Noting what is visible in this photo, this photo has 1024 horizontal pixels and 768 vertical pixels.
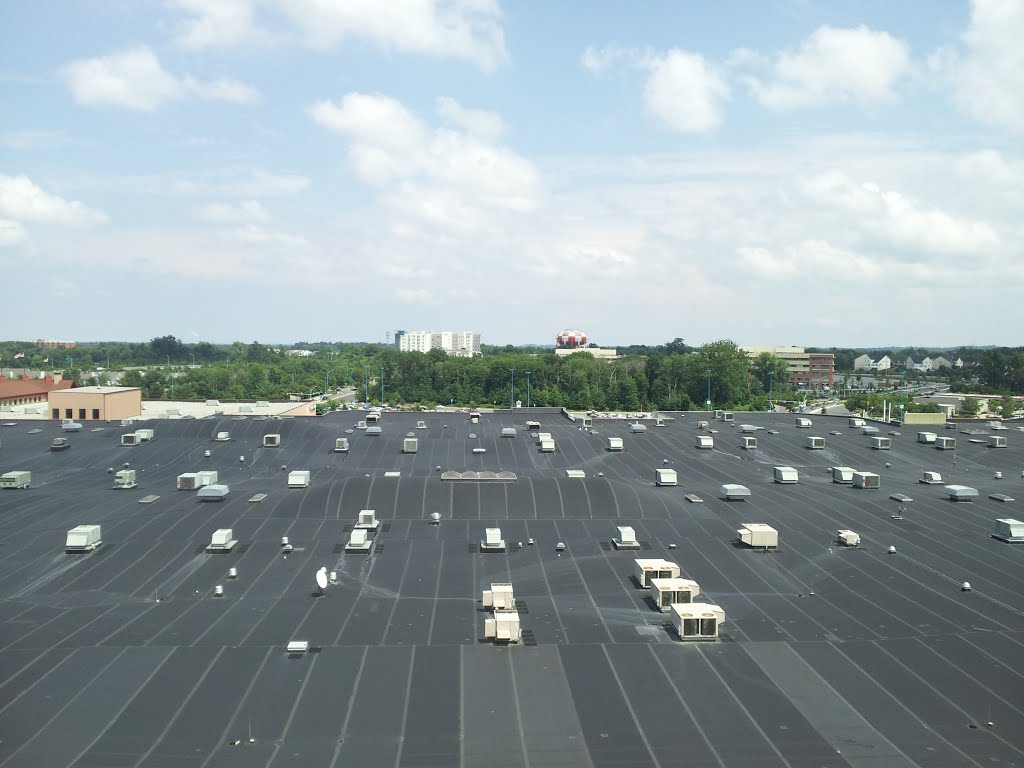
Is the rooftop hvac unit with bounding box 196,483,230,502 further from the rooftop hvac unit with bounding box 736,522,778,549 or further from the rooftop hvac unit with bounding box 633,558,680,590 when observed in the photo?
the rooftop hvac unit with bounding box 736,522,778,549

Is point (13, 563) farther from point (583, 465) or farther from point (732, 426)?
point (732, 426)

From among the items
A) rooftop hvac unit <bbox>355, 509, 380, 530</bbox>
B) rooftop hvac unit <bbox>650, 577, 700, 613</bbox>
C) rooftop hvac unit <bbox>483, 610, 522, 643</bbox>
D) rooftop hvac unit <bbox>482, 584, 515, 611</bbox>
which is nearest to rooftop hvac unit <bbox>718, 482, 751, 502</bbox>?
rooftop hvac unit <bbox>650, 577, 700, 613</bbox>

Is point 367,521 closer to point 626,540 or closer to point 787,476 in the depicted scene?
point 626,540

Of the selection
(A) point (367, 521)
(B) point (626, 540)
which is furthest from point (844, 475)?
(A) point (367, 521)

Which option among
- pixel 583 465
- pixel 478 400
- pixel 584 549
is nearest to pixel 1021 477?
pixel 583 465

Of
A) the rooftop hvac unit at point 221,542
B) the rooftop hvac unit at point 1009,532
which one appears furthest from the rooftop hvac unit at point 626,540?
the rooftop hvac unit at point 1009,532

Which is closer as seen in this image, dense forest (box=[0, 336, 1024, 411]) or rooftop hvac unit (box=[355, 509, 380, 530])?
rooftop hvac unit (box=[355, 509, 380, 530])
